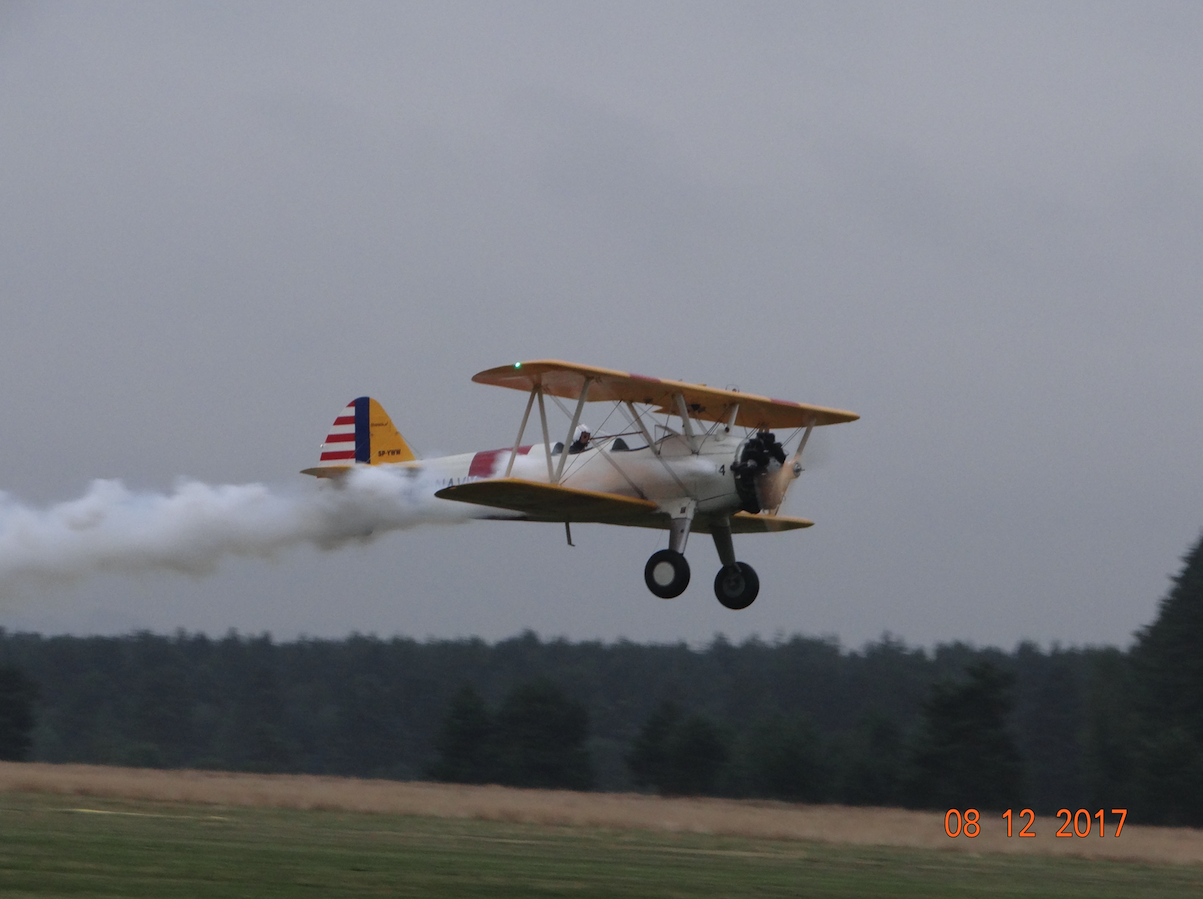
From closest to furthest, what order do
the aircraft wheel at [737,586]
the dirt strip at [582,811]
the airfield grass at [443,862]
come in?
the airfield grass at [443,862], the aircraft wheel at [737,586], the dirt strip at [582,811]

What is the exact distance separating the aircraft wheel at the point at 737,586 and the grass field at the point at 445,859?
10.9 feet

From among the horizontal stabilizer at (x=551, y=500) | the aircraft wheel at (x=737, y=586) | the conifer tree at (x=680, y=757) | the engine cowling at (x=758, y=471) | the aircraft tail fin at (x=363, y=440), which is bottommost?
the conifer tree at (x=680, y=757)

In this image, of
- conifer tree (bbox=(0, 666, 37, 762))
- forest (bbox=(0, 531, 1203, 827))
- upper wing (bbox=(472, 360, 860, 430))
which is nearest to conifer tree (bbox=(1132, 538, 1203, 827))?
forest (bbox=(0, 531, 1203, 827))

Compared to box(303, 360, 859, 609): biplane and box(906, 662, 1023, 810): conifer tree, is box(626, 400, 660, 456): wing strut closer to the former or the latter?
box(303, 360, 859, 609): biplane

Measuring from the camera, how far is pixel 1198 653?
58594 millimetres

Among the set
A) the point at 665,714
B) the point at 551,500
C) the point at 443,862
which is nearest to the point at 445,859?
the point at 443,862

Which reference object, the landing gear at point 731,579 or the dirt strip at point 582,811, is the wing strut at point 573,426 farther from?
the dirt strip at point 582,811

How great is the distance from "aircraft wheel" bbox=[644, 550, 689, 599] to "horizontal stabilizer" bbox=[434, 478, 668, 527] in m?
0.70

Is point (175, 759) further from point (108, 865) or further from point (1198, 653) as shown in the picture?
point (108, 865)

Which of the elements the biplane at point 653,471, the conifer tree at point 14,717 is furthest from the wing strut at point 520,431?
the conifer tree at point 14,717

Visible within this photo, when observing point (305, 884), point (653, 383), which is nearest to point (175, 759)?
point (653, 383)

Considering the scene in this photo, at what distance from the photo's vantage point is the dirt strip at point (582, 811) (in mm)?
24000

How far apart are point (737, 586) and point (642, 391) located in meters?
3.07

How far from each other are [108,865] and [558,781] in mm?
40776
